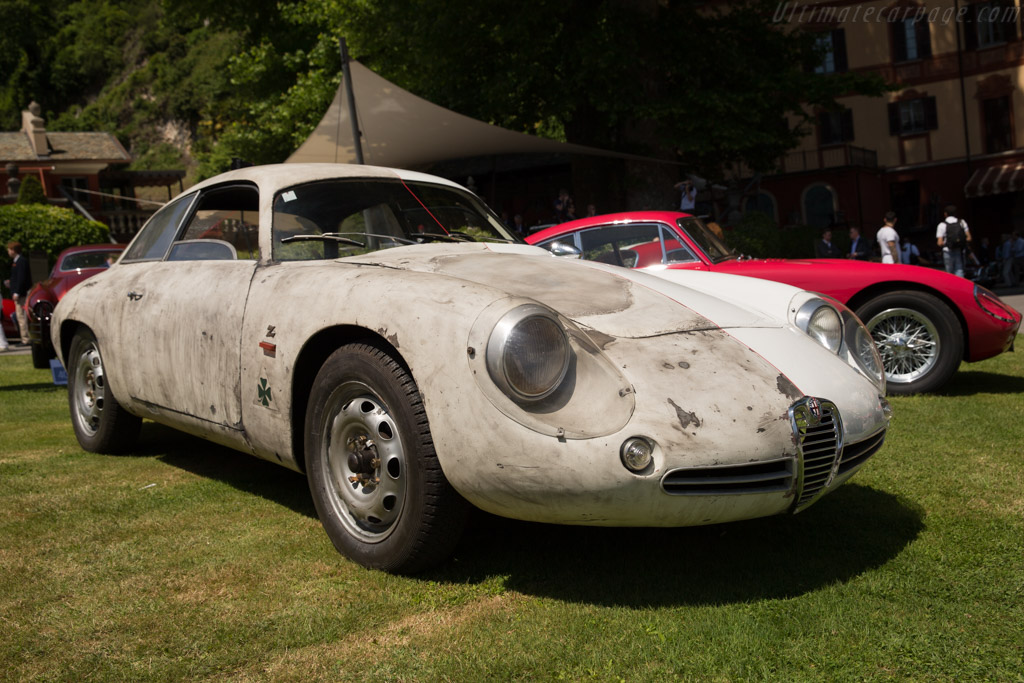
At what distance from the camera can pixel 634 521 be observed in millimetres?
2604

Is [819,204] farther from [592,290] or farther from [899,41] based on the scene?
[592,290]

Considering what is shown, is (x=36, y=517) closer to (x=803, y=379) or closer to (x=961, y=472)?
(x=803, y=379)

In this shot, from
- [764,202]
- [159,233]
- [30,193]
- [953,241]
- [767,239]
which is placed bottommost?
[953,241]

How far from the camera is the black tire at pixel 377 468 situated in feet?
9.14

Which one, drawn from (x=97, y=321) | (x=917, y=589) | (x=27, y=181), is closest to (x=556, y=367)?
(x=917, y=589)

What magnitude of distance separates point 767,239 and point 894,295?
11.3 m

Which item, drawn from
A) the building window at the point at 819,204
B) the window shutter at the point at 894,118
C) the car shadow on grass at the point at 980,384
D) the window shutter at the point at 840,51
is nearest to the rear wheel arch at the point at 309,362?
the car shadow on grass at the point at 980,384

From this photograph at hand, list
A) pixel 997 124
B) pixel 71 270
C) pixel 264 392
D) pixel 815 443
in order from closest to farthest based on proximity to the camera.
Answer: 1. pixel 815 443
2. pixel 264 392
3. pixel 71 270
4. pixel 997 124

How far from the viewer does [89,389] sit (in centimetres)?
505

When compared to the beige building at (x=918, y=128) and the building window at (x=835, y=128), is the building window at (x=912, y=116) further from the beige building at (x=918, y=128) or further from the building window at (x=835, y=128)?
the building window at (x=835, y=128)

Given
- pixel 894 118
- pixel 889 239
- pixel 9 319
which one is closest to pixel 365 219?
pixel 889 239

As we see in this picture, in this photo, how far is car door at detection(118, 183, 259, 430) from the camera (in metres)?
3.66

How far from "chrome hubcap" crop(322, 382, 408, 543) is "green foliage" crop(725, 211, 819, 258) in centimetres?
Answer: 1329

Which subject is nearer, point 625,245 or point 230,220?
point 230,220
